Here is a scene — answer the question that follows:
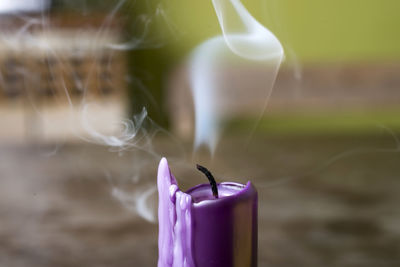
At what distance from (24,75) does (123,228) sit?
1.90 meters

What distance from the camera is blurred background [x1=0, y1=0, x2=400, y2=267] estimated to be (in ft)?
2.43

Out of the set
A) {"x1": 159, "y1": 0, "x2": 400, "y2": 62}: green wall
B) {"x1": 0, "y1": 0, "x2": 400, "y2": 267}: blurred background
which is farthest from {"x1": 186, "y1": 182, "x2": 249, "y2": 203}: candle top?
{"x1": 159, "y1": 0, "x2": 400, "y2": 62}: green wall

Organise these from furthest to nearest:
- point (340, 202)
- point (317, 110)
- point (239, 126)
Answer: point (239, 126) → point (317, 110) → point (340, 202)

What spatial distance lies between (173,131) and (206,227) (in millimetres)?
2275

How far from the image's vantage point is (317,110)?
274 cm

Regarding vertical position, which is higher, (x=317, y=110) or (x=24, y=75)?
(x=24, y=75)

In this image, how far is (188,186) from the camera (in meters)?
1.06

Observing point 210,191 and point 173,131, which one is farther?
point 173,131

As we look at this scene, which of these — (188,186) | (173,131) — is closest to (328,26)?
(173,131)

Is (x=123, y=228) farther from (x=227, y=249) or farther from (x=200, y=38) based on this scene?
(x=200, y=38)

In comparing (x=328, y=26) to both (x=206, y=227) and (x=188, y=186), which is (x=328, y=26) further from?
(x=206, y=227)

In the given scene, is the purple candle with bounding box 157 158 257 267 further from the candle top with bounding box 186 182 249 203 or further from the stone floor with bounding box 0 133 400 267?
the stone floor with bounding box 0 133 400 267

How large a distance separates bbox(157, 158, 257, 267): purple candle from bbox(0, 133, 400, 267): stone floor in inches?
9.1

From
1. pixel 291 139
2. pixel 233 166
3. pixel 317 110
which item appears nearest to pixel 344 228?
pixel 233 166
